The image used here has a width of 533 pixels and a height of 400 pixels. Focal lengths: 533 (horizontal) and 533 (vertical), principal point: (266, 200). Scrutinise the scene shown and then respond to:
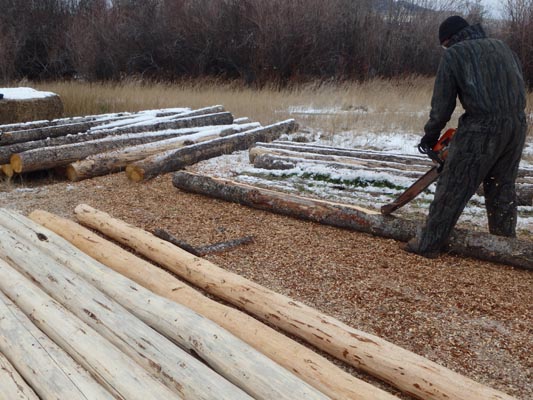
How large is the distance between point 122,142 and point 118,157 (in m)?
0.72

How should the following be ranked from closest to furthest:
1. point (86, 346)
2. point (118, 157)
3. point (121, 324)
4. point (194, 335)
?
point (86, 346) < point (194, 335) < point (121, 324) < point (118, 157)

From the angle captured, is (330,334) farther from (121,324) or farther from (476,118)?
(476,118)

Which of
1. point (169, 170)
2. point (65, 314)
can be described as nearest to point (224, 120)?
point (169, 170)

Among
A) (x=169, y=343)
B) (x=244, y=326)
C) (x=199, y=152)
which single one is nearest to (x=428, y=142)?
(x=244, y=326)

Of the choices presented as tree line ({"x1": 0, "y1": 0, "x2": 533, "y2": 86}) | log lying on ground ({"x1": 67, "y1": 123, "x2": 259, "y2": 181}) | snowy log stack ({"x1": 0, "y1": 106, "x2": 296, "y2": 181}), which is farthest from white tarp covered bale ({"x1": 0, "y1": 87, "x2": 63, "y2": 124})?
tree line ({"x1": 0, "y1": 0, "x2": 533, "y2": 86})

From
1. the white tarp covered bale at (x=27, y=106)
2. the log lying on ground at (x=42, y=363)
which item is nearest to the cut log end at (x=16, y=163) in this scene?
the white tarp covered bale at (x=27, y=106)

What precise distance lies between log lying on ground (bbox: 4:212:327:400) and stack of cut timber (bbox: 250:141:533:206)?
13.6ft

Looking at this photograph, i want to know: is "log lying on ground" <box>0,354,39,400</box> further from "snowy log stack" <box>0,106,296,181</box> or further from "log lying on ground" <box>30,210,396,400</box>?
"snowy log stack" <box>0,106,296,181</box>

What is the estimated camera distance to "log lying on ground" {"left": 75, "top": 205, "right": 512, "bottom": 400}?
2.72m

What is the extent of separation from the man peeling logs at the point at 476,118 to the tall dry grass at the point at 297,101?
603 cm

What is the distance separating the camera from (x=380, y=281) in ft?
14.1

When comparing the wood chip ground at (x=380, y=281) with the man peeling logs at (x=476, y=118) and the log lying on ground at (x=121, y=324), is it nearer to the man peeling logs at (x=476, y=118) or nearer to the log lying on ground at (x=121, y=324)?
the man peeling logs at (x=476, y=118)

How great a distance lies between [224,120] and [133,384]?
29.2 ft

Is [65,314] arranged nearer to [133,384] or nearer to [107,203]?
[133,384]
